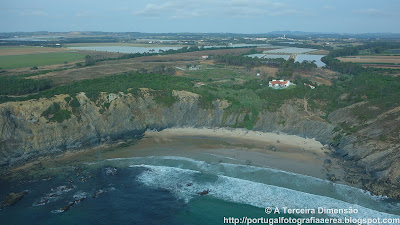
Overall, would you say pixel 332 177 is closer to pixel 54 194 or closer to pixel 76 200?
pixel 76 200

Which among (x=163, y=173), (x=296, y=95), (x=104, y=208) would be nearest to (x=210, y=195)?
(x=163, y=173)

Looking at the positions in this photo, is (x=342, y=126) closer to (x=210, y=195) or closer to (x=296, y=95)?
(x=296, y=95)

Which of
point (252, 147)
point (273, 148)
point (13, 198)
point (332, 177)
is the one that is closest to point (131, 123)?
point (13, 198)

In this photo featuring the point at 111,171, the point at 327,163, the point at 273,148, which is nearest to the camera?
the point at 111,171

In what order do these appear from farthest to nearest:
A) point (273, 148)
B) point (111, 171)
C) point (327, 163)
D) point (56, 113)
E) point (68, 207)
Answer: point (56, 113) < point (273, 148) < point (327, 163) < point (111, 171) < point (68, 207)

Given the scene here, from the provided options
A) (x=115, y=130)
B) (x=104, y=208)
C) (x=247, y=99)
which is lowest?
(x=104, y=208)

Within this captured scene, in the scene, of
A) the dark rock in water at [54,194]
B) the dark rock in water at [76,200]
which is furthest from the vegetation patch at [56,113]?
the dark rock in water at [76,200]

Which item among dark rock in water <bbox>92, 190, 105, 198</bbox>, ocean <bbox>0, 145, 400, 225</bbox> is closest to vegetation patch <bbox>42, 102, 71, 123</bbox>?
ocean <bbox>0, 145, 400, 225</bbox>
